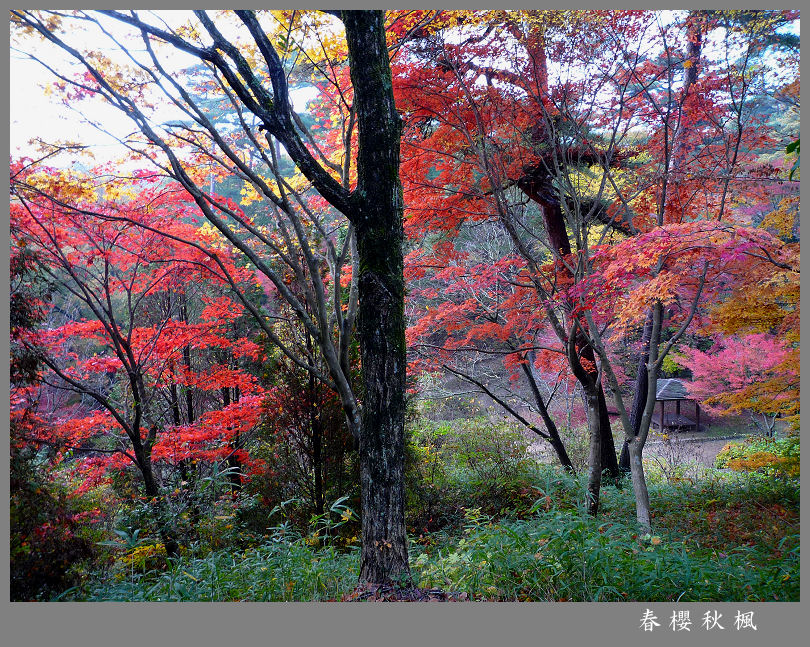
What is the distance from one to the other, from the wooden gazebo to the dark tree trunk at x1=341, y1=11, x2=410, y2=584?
12693mm

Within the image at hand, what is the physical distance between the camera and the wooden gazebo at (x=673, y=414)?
13367mm

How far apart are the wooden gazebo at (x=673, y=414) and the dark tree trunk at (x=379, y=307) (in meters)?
12.7

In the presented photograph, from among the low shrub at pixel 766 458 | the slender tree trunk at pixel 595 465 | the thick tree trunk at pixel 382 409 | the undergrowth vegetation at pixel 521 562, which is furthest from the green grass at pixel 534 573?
the low shrub at pixel 766 458

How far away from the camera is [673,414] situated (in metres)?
14.6

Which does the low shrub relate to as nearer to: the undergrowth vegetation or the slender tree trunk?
the undergrowth vegetation

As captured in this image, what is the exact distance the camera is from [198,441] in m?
6.15

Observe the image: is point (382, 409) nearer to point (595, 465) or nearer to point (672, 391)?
point (595, 465)

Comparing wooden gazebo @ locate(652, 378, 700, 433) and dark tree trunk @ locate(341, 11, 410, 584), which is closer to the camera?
dark tree trunk @ locate(341, 11, 410, 584)

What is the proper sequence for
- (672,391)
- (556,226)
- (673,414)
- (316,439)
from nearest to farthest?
(316,439) → (556,226) → (672,391) → (673,414)

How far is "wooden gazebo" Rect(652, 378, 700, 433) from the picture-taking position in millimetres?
13367

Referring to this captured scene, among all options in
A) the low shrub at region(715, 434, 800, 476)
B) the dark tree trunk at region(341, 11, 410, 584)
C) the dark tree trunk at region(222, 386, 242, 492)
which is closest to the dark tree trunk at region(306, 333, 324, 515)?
the dark tree trunk at region(222, 386, 242, 492)

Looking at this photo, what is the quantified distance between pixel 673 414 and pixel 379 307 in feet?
48.5

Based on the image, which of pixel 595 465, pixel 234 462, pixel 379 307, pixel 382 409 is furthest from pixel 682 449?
pixel 379 307

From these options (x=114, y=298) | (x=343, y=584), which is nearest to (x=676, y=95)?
(x=343, y=584)
